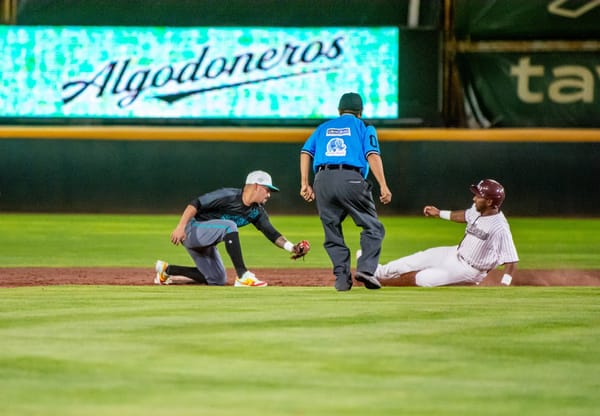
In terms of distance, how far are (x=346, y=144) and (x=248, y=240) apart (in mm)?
7643

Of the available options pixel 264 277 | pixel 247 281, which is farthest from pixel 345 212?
pixel 264 277

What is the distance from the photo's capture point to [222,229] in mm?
10484

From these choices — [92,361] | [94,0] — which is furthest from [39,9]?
[92,361]

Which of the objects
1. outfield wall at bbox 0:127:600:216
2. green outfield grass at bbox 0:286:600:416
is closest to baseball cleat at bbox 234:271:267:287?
green outfield grass at bbox 0:286:600:416

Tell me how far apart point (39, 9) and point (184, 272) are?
432 inches

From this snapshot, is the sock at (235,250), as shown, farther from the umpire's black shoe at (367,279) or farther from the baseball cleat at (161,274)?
the umpire's black shoe at (367,279)

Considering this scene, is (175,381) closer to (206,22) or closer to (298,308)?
(298,308)

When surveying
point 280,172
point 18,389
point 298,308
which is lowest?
point 280,172

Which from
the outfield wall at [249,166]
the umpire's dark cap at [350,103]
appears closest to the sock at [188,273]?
the umpire's dark cap at [350,103]

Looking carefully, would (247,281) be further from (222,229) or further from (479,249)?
(479,249)

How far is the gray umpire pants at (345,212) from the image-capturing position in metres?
9.27

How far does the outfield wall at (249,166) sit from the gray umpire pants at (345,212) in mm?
10452

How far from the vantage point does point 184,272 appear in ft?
35.4

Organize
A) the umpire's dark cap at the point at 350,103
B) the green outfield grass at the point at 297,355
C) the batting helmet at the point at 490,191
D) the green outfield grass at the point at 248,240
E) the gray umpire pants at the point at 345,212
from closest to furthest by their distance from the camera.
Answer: the green outfield grass at the point at 297,355 < the gray umpire pants at the point at 345,212 < the umpire's dark cap at the point at 350,103 < the batting helmet at the point at 490,191 < the green outfield grass at the point at 248,240
